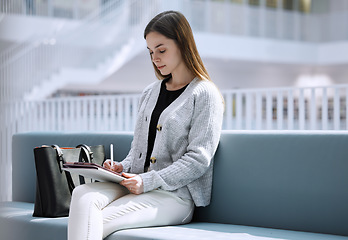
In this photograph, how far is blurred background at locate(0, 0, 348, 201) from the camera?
21.1 feet

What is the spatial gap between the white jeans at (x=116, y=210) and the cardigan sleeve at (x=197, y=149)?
6cm

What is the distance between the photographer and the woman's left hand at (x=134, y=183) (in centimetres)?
227

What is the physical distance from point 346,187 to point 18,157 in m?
2.06

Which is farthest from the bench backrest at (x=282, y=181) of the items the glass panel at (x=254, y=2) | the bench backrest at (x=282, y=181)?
the glass panel at (x=254, y=2)

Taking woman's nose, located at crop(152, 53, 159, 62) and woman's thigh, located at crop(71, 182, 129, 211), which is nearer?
woman's thigh, located at crop(71, 182, 129, 211)

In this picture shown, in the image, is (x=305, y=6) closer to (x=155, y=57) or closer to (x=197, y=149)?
(x=155, y=57)

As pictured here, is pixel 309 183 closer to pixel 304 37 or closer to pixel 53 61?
pixel 53 61

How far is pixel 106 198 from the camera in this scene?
7.32 ft

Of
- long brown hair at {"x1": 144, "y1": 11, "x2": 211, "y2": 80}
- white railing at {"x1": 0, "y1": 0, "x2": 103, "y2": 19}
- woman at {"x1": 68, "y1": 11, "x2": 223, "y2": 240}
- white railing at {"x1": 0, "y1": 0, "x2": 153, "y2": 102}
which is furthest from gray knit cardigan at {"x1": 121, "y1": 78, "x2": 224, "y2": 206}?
white railing at {"x1": 0, "y1": 0, "x2": 103, "y2": 19}

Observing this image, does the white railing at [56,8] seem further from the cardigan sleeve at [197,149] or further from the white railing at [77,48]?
the cardigan sleeve at [197,149]

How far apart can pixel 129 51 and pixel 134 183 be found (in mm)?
9100

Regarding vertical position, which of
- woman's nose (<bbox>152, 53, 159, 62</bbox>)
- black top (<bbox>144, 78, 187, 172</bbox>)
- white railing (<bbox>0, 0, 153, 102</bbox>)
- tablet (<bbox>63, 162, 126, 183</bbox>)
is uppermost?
white railing (<bbox>0, 0, 153, 102</bbox>)

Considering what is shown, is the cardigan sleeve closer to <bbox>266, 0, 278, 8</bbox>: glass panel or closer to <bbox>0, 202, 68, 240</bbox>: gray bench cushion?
<bbox>0, 202, 68, 240</bbox>: gray bench cushion

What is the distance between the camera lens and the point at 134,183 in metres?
2.27
